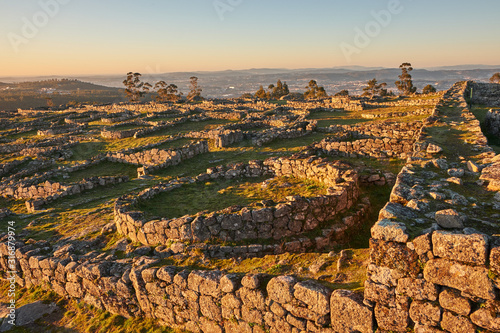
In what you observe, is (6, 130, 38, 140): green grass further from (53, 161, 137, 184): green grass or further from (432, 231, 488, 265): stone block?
(432, 231, 488, 265): stone block

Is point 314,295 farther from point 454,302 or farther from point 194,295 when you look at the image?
point 194,295

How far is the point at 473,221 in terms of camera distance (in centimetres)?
548

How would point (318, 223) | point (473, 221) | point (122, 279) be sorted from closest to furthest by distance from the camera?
point (473, 221) < point (122, 279) < point (318, 223)

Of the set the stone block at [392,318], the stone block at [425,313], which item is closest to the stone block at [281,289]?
the stone block at [392,318]

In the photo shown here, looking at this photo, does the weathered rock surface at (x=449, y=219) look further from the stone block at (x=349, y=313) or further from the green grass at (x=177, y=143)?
the green grass at (x=177, y=143)

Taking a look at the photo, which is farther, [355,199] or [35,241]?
[35,241]

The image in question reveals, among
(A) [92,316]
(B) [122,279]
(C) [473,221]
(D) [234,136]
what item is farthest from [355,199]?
(D) [234,136]

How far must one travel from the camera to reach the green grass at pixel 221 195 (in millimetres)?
12531

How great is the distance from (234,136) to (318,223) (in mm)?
16754

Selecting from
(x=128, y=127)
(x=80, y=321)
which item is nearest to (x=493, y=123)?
(x=80, y=321)

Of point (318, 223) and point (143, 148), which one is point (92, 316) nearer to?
point (318, 223)

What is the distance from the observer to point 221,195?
1372cm

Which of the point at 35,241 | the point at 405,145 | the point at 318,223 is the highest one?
the point at 405,145

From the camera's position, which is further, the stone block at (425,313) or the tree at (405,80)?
the tree at (405,80)
